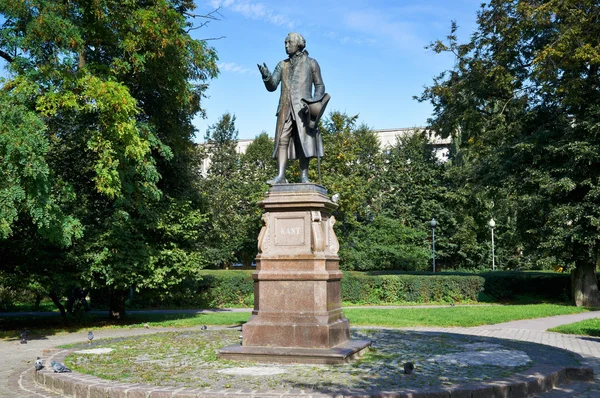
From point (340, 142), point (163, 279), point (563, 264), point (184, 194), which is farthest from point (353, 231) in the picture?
point (163, 279)

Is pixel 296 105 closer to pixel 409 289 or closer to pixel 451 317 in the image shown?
pixel 451 317

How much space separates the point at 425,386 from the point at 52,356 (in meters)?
6.28

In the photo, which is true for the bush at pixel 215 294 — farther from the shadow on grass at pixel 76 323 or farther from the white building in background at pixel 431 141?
the white building in background at pixel 431 141

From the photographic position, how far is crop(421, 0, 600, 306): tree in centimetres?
2145

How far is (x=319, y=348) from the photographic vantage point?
28.8 feet

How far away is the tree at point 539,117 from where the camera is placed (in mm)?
21453

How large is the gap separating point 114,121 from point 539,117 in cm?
1845

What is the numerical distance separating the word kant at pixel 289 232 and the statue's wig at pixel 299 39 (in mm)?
3370

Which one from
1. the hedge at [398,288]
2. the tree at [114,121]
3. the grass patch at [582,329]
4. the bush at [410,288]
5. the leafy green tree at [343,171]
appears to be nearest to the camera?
the grass patch at [582,329]

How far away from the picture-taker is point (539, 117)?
25000 millimetres

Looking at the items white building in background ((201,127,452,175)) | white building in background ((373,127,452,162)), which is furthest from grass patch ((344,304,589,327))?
white building in background ((373,127,452,162))

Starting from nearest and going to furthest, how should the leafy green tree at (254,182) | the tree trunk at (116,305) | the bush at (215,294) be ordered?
the tree trunk at (116,305) < the bush at (215,294) < the leafy green tree at (254,182)

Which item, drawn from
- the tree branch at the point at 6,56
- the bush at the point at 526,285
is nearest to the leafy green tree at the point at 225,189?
the bush at the point at 526,285

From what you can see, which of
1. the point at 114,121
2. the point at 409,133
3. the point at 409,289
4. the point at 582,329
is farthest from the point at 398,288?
the point at 409,133
